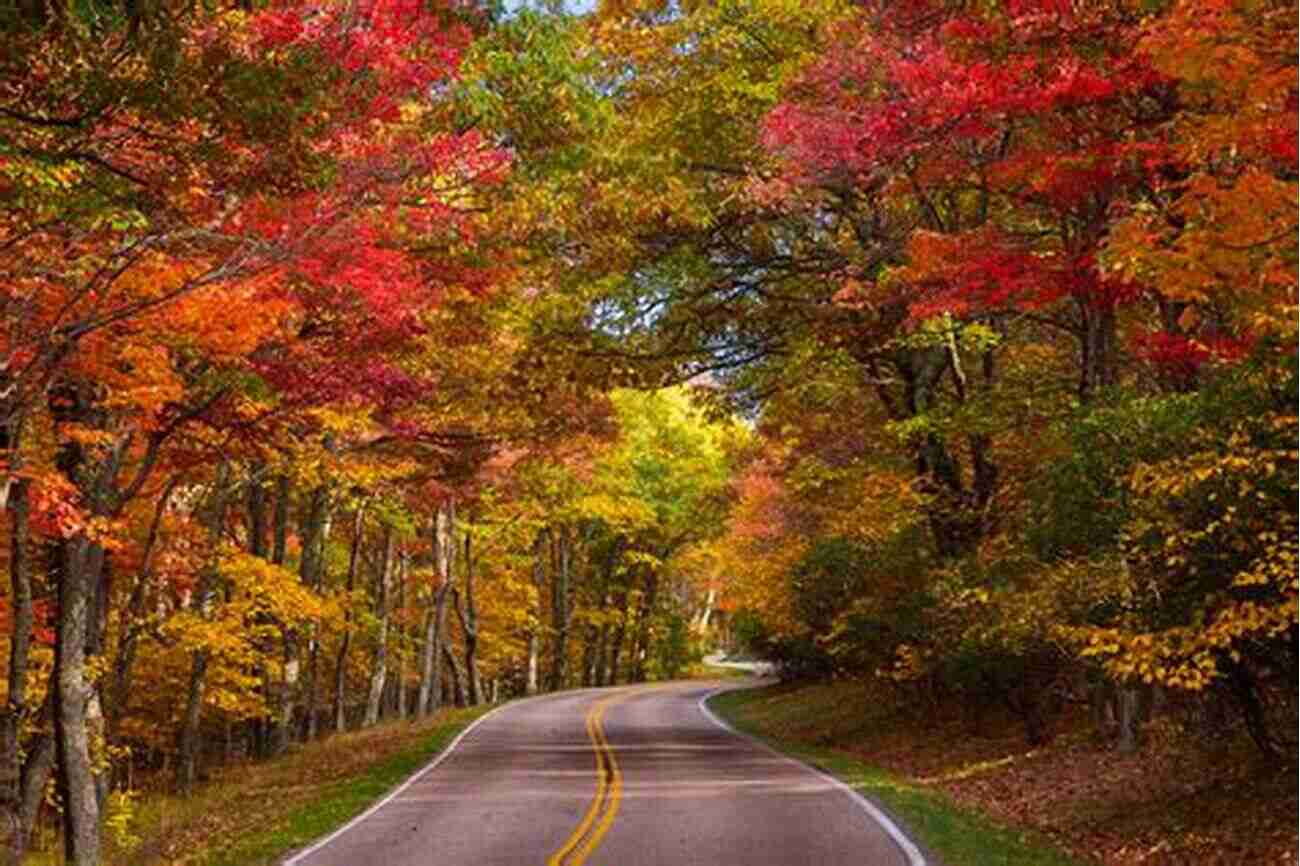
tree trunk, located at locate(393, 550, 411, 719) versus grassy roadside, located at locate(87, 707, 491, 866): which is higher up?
tree trunk, located at locate(393, 550, 411, 719)

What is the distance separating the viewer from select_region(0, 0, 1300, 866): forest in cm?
889

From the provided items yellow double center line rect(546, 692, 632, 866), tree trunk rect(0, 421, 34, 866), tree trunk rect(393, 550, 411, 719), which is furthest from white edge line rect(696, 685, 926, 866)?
tree trunk rect(393, 550, 411, 719)

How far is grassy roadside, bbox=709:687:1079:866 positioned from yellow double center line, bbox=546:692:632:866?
351 cm

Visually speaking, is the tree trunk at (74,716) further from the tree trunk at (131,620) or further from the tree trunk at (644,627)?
the tree trunk at (644,627)

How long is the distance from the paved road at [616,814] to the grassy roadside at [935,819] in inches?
15.7

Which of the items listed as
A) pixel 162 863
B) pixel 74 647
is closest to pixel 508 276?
pixel 74 647

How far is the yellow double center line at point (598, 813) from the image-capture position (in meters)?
12.8

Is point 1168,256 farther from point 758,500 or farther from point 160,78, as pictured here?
point 758,500

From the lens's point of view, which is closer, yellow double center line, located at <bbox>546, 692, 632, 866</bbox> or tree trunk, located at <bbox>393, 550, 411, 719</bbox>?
yellow double center line, located at <bbox>546, 692, 632, 866</bbox>

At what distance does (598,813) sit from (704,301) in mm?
9126

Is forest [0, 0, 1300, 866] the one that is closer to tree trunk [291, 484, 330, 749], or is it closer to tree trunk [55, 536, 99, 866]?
tree trunk [55, 536, 99, 866]

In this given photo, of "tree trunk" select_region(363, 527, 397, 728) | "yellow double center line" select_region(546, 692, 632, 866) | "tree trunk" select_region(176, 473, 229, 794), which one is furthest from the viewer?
"tree trunk" select_region(363, 527, 397, 728)

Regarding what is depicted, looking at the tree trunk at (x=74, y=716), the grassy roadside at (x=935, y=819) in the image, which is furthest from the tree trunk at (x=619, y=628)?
the tree trunk at (x=74, y=716)

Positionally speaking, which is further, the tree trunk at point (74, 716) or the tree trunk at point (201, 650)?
the tree trunk at point (201, 650)
